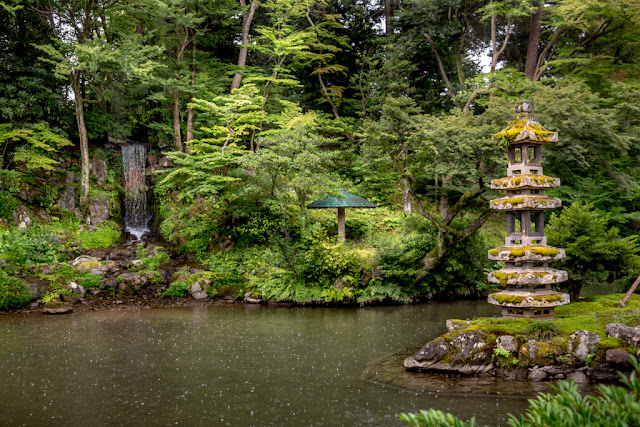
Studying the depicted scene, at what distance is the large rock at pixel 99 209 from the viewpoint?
20827 mm

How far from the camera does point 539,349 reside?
8.09 metres

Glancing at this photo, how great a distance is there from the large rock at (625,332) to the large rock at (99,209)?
1990 cm

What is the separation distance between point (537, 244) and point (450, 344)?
2994mm

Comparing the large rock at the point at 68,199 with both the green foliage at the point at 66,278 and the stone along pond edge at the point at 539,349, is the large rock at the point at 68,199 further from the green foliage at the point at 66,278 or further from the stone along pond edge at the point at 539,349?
the stone along pond edge at the point at 539,349

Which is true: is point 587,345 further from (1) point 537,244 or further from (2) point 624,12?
(2) point 624,12

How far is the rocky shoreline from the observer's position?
25.4ft

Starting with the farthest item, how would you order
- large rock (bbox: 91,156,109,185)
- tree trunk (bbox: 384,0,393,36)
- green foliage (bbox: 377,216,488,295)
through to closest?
1. tree trunk (bbox: 384,0,393,36)
2. large rock (bbox: 91,156,109,185)
3. green foliage (bbox: 377,216,488,295)

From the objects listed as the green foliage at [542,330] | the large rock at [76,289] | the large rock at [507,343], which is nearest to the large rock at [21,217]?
the large rock at [76,289]

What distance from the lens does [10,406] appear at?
704 centimetres

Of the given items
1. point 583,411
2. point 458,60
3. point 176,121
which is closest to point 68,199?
point 176,121

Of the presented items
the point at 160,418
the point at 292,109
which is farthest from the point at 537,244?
the point at 292,109

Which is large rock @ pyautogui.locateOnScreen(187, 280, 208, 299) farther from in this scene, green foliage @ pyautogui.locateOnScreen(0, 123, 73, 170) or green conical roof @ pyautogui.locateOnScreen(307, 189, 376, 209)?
green foliage @ pyautogui.locateOnScreen(0, 123, 73, 170)

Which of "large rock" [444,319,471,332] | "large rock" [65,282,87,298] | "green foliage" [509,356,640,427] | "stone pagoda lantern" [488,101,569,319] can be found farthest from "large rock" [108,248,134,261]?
"green foliage" [509,356,640,427]

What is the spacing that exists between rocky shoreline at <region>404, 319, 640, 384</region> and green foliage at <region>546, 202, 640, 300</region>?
300cm
